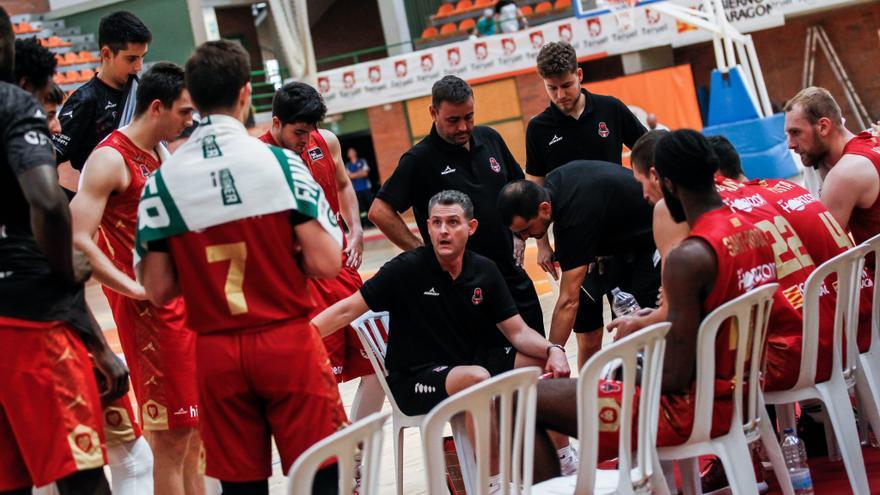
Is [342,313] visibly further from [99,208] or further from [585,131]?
[585,131]

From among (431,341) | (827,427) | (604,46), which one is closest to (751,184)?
(827,427)

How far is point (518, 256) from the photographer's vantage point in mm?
5875

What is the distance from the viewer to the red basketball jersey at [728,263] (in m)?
3.75

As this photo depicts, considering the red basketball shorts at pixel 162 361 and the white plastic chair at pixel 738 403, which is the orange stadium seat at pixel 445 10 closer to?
the red basketball shorts at pixel 162 361

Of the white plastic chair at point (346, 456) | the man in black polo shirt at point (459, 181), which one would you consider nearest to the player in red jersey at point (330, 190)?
the man in black polo shirt at point (459, 181)

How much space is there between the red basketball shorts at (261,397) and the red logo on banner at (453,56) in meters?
21.4

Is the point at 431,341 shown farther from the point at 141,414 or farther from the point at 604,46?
the point at 604,46

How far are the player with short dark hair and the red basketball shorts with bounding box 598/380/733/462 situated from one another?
261 cm

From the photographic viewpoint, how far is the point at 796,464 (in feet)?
14.3

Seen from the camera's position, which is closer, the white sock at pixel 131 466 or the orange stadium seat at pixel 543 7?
the white sock at pixel 131 466

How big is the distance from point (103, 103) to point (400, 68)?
19877 mm

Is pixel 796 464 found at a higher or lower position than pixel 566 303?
lower

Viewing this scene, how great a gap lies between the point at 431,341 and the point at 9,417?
6.79 feet

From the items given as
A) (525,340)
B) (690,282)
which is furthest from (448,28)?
(690,282)
